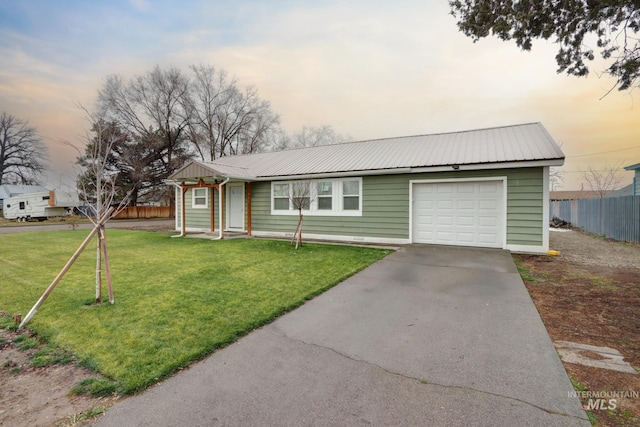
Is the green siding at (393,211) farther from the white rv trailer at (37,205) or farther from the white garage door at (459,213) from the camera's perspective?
the white rv trailer at (37,205)

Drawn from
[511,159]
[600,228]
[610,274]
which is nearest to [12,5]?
[511,159]

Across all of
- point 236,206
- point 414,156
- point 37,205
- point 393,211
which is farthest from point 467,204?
point 37,205

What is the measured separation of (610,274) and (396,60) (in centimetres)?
1055

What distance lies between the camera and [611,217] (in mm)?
12500

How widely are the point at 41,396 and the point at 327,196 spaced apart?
968 centimetres

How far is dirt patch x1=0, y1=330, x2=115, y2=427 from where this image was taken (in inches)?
81.7

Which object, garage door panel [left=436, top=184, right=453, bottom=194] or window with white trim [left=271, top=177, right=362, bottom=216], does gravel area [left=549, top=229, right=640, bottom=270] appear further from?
window with white trim [left=271, top=177, right=362, bottom=216]

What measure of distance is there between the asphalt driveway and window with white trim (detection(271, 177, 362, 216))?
659 centimetres

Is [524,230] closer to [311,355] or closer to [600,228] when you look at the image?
[311,355]

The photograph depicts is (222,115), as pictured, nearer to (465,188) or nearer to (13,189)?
(13,189)

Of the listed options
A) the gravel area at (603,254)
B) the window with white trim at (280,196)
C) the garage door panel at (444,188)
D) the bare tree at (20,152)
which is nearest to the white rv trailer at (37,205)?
the bare tree at (20,152)

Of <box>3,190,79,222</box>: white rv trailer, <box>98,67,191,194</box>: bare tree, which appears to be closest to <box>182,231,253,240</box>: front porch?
<box>98,67,191,194</box>: bare tree

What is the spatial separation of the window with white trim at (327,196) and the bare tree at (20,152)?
39.3m

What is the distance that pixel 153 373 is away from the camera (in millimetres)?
2559
